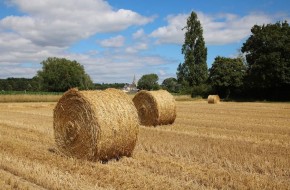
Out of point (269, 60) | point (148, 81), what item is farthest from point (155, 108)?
point (148, 81)

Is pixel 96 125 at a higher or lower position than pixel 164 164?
higher

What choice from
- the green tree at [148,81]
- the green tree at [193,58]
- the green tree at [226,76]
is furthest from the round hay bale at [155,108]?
the green tree at [148,81]

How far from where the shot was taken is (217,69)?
164 feet

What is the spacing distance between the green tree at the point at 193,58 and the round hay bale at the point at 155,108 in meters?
46.6

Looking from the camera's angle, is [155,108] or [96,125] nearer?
[96,125]

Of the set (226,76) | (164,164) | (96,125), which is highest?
(226,76)

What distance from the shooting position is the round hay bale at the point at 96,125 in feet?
29.5

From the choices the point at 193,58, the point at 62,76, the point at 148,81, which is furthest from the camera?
the point at 148,81

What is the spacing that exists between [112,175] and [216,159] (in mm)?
2939

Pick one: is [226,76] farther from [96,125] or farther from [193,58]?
[96,125]

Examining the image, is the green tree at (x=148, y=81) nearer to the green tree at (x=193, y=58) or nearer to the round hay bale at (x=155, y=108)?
the green tree at (x=193, y=58)

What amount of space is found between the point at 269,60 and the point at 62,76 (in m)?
58.4

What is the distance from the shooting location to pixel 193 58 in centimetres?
6494

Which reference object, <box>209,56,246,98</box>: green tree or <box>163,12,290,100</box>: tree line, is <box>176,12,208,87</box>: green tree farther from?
<box>209,56,246,98</box>: green tree
